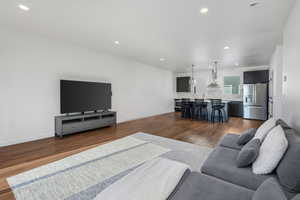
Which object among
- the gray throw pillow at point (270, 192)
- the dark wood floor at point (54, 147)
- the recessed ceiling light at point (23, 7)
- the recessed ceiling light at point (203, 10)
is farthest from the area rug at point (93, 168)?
the recessed ceiling light at point (23, 7)

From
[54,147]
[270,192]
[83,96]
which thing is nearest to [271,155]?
[270,192]

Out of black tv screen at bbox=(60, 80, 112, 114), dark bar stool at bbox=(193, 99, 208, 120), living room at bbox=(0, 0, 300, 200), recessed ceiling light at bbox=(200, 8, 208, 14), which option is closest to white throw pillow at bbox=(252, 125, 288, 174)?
living room at bbox=(0, 0, 300, 200)

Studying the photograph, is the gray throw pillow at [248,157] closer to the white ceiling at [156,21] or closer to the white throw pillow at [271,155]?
the white throw pillow at [271,155]

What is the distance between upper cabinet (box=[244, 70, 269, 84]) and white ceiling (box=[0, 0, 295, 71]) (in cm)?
300

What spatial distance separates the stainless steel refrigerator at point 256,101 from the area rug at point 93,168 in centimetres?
499

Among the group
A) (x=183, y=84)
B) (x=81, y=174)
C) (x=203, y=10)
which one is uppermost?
(x=203, y=10)

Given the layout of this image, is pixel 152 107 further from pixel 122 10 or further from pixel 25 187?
pixel 25 187

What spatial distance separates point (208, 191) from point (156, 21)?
2.92 meters

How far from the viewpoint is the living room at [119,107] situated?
1386mm

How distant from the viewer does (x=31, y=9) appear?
102 inches

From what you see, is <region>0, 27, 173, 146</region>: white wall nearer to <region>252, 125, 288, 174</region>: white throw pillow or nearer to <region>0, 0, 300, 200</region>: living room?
<region>0, 0, 300, 200</region>: living room

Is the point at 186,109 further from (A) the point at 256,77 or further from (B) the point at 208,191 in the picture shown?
(B) the point at 208,191

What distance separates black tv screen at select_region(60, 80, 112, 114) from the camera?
4.18 m

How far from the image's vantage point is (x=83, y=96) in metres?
4.56
